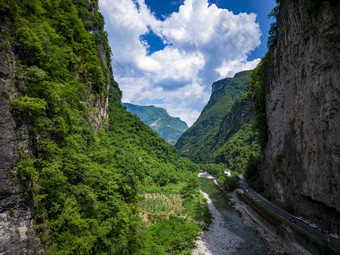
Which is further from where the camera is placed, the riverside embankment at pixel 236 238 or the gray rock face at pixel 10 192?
the riverside embankment at pixel 236 238

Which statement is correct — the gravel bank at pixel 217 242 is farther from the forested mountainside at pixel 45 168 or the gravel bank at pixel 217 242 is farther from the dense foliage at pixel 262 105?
the dense foliage at pixel 262 105

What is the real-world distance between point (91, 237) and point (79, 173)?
3784 mm

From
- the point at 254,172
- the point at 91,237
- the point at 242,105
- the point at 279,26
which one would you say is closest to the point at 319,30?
the point at 279,26

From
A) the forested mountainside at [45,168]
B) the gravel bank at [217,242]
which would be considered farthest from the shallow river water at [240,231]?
the forested mountainside at [45,168]

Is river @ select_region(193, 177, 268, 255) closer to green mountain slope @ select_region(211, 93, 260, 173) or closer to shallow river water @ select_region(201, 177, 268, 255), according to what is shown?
shallow river water @ select_region(201, 177, 268, 255)

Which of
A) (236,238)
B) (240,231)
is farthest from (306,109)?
(240,231)

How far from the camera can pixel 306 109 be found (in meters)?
19.1

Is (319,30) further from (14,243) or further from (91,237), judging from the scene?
(14,243)

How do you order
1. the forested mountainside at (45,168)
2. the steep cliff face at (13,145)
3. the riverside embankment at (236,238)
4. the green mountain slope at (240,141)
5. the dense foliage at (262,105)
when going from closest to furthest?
the steep cliff face at (13,145) < the forested mountainside at (45,168) < the riverside embankment at (236,238) < the dense foliage at (262,105) < the green mountain slope at (240,141)

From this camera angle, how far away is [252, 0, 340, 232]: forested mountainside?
14766 millimetres

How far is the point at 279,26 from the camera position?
2636 cm

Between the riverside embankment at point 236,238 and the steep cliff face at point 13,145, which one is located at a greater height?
the steep cliff face at point 13,145

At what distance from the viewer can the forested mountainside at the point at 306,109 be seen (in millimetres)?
14766

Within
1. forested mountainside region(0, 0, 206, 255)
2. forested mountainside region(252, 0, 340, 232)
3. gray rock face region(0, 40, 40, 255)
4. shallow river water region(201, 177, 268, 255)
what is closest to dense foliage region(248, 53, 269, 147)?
forested mountainside region(252, 0, 340, 232)
